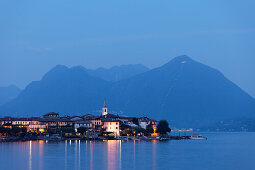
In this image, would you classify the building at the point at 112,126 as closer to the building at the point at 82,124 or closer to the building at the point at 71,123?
the building at the point at 71,123

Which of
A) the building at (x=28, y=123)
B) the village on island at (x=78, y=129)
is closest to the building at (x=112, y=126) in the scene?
the village on island at (x=78, y=129)

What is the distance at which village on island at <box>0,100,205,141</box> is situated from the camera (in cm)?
10294

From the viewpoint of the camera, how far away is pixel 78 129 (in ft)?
343

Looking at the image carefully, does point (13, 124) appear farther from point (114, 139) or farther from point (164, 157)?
point (164, 157)

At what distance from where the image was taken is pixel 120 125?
110875mm

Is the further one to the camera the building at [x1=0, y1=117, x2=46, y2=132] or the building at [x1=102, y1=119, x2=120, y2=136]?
the building at [x1=0, y1=117, x2=46, y2=132]

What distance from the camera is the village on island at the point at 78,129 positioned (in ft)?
338

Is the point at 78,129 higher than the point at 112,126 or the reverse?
the reverse

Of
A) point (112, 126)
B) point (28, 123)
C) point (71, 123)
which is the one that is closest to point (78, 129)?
point (112, 126)

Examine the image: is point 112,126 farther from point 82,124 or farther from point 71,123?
point 71,123

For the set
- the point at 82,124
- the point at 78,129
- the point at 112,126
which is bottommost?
the point at 78,129

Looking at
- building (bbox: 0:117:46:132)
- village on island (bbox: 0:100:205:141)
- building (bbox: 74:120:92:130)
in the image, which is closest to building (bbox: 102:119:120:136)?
village on island (bbox: 0:100:205:141)

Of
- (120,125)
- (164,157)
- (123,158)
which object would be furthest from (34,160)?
(120,125)

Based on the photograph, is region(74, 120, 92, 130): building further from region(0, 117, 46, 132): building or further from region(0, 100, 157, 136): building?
region(0, 117, 46, 132): building
